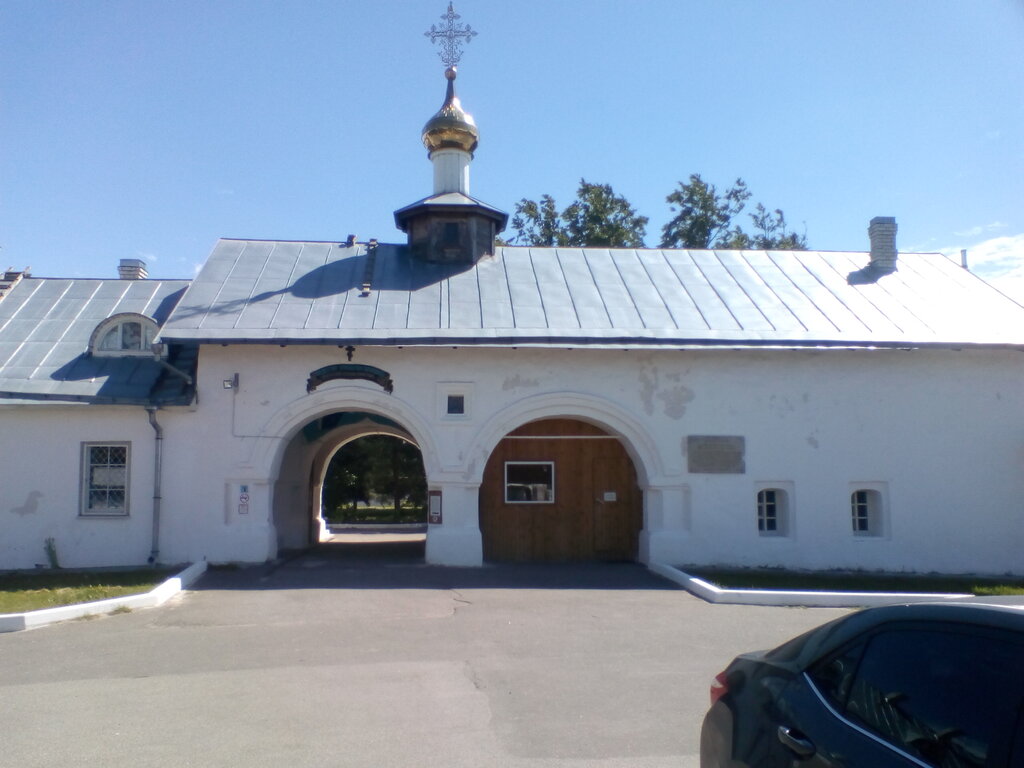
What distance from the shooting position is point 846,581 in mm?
14398

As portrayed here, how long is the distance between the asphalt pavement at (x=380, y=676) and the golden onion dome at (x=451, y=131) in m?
11.0

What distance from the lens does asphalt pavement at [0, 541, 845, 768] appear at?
19.7 ft

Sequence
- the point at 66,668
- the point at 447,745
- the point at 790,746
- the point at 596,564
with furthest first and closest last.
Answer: the point at 596,564, the point at 66,668, the point at 447,745, the point at 790,746

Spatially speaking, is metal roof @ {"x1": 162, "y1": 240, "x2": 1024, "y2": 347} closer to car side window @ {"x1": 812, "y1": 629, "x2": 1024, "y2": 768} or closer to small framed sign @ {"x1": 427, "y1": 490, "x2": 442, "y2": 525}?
small framed sign @ {"x1": 427, "y1": 490, "x2": 442, "y2": 525}

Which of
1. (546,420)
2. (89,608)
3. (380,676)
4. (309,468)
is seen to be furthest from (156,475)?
(380,676)

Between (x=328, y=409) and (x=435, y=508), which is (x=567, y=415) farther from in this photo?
(x=328, y=409)

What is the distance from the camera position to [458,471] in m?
15.2

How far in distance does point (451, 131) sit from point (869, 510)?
12104mm

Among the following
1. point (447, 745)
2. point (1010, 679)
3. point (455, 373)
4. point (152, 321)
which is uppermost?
point (152, 321)

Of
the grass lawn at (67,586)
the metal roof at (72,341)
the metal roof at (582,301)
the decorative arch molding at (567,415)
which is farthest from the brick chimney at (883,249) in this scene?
the grass lawn at (67,586)

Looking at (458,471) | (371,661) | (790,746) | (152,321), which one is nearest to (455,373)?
(458,471)

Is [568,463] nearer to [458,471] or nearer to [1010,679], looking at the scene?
[458,471]

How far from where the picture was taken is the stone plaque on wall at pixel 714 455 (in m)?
15.5

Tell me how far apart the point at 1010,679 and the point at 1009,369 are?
15.6 m
